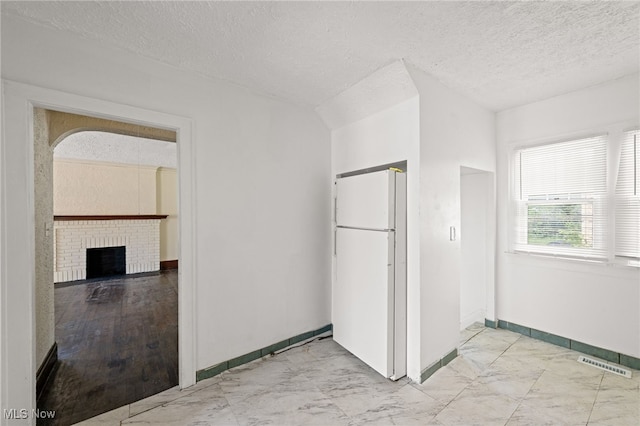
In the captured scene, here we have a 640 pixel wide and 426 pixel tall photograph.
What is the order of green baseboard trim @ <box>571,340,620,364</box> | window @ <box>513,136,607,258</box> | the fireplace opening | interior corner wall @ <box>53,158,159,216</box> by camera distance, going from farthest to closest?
the fireplace opening, interior corner wall @ <box>53,158,159,216</box>, window @ <box>513,136,607,258</box>, green baseboard trim @ <box>571,340,620,364</box>

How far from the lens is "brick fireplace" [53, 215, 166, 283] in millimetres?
5840

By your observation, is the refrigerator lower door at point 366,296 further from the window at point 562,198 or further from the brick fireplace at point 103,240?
the brick fireplace at point 103,240

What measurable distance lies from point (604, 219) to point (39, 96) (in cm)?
452

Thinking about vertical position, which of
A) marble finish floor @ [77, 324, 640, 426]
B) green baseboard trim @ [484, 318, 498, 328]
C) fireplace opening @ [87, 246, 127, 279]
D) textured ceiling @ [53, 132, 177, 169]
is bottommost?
marble finish floor @ [77, 324, 640, 426]

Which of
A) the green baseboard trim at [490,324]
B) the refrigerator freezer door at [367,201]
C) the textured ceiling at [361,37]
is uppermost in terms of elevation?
the textured ceiling at [361,37]

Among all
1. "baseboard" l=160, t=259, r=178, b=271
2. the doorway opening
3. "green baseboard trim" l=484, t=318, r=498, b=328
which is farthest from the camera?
"baseboard" l=160, t=259, r=178, b=271

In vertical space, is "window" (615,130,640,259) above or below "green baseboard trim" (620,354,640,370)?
above

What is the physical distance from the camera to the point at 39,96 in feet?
5.36

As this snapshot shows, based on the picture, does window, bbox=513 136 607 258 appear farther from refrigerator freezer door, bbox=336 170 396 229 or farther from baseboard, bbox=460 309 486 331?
refrigerator freezer door, bbox=336 170 396 229

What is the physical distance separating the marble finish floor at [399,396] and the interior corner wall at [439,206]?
324 mm

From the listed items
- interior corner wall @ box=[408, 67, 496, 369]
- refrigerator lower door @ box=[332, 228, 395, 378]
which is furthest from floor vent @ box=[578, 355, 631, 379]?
refrigerator lower door @ box=[332, 228, 395, 378]

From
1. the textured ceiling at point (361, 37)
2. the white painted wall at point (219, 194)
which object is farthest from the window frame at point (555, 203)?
the white painted wall at point (219, 194)

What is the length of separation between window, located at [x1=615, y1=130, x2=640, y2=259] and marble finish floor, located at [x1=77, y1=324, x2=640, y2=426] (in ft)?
3.50

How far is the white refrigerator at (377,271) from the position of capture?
2236 mm
